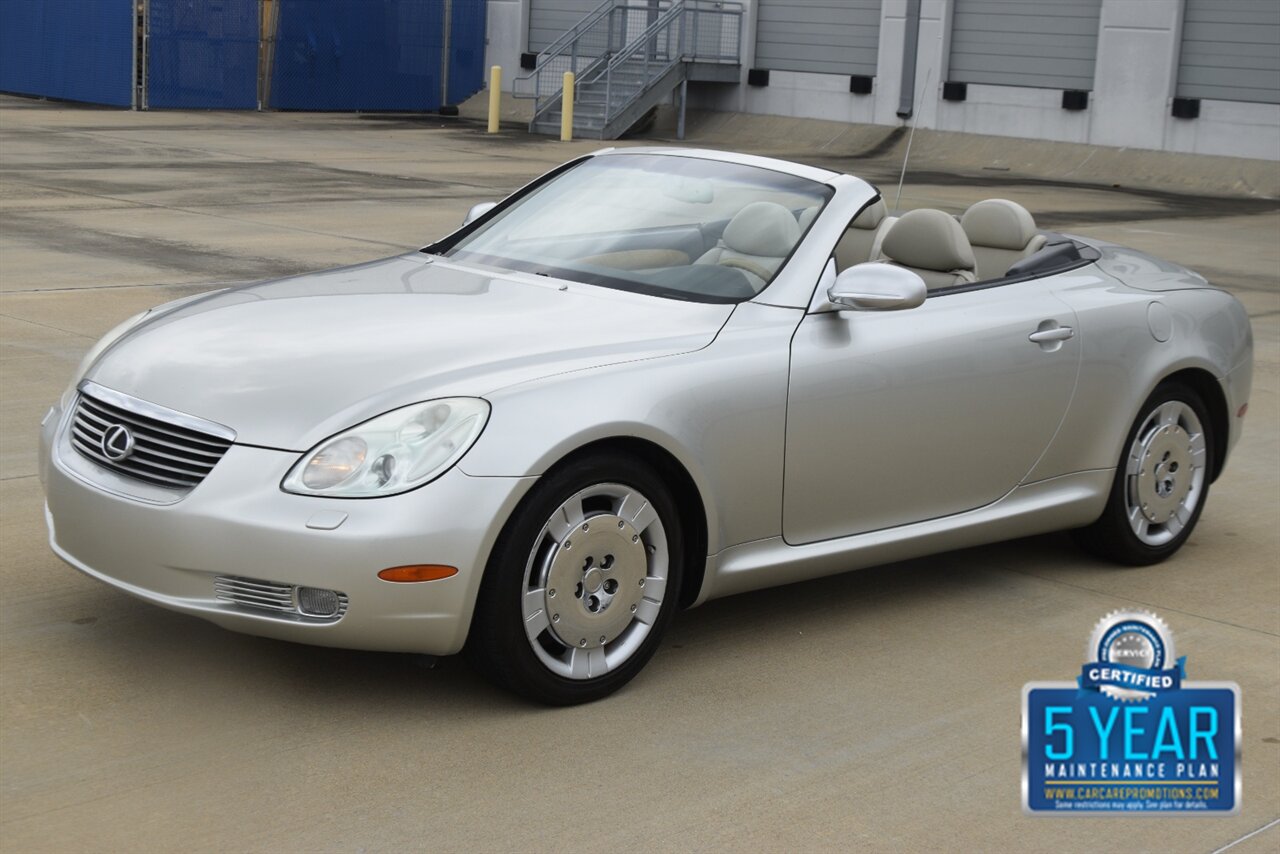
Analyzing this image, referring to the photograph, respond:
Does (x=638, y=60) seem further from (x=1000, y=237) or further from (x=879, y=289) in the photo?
(x=879, y=289)

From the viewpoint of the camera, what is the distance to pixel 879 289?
4.96m

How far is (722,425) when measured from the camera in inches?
186

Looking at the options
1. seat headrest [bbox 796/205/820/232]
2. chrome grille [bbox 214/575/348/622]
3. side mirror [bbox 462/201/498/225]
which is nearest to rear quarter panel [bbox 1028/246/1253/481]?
seat headrest [bbox 796/205/820/232]

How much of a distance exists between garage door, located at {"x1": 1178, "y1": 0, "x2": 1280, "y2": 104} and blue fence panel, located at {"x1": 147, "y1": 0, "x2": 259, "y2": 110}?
1699cm

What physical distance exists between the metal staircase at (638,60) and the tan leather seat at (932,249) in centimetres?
2609

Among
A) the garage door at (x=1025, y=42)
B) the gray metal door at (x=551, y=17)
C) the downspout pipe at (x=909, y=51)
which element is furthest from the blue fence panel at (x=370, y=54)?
the garage door at (x=1025, y=42)

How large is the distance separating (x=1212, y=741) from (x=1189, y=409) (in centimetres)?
202

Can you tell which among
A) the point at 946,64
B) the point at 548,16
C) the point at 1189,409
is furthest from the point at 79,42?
the point at 1189,409

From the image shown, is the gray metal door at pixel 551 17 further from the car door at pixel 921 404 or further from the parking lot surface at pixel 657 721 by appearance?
the car door at pixel 921 404

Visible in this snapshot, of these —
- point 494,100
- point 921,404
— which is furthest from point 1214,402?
point 494,100

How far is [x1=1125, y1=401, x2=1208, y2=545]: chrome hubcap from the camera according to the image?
6094 mm

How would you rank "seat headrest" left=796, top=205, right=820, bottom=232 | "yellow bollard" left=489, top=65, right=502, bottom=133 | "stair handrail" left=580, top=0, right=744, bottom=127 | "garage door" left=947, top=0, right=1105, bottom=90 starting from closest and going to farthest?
"seat headrest" left=796, top=205, right=820, bottom=232 < "garage door" left=947, top=0, right=1105, bottom=90 < "yellow bollard" left=489, top=65, right=502, bottom=133 < "stair handrail" left=580, top=0, right=744, bottom=127

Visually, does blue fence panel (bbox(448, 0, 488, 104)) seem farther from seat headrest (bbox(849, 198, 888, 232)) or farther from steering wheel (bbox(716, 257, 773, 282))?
steering wheel (bbox(716, 257, 773, 282))

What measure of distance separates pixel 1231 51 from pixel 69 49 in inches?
821
